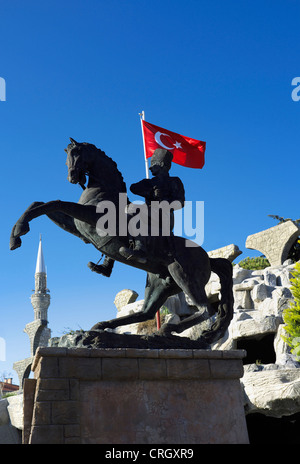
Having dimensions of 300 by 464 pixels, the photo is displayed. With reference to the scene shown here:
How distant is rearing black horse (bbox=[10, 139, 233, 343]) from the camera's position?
5965 millimetres

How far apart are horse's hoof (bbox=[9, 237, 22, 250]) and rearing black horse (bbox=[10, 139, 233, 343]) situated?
1.11 ft

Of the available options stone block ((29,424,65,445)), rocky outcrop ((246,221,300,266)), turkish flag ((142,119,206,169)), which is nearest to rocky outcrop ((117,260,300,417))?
rocky outcrop ((246,221,300,266))

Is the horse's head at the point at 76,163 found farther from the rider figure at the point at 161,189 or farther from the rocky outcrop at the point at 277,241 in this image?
the rocky outcrop at the point at 277,241

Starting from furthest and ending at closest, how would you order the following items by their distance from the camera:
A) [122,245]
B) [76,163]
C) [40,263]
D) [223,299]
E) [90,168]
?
[40,263], [223,299], [90,168], [76,163], [122,245]

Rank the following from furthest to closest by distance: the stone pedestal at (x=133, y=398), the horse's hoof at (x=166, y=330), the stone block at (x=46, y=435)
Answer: the horse's hoof at (x=166, y=330) < the stone pedestal at (x=133, y=398) < the stone block at (x=46, y=435)

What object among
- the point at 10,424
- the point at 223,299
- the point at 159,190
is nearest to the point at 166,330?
the point at 223,299

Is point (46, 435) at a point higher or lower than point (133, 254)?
lower

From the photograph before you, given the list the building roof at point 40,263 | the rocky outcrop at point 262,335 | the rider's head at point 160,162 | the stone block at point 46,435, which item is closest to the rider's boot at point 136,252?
the rider's head at point 160,162

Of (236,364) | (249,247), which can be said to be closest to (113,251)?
(236,364)

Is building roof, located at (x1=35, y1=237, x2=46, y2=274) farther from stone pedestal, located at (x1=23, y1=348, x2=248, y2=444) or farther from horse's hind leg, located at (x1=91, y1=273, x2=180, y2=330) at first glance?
stone pedestal, located at (x1=23, y1=348, x2=248, y2=444)

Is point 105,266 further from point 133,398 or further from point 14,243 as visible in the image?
point 133,398

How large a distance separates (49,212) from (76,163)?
0.74m

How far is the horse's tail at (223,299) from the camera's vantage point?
6.36m

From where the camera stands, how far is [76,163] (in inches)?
244
